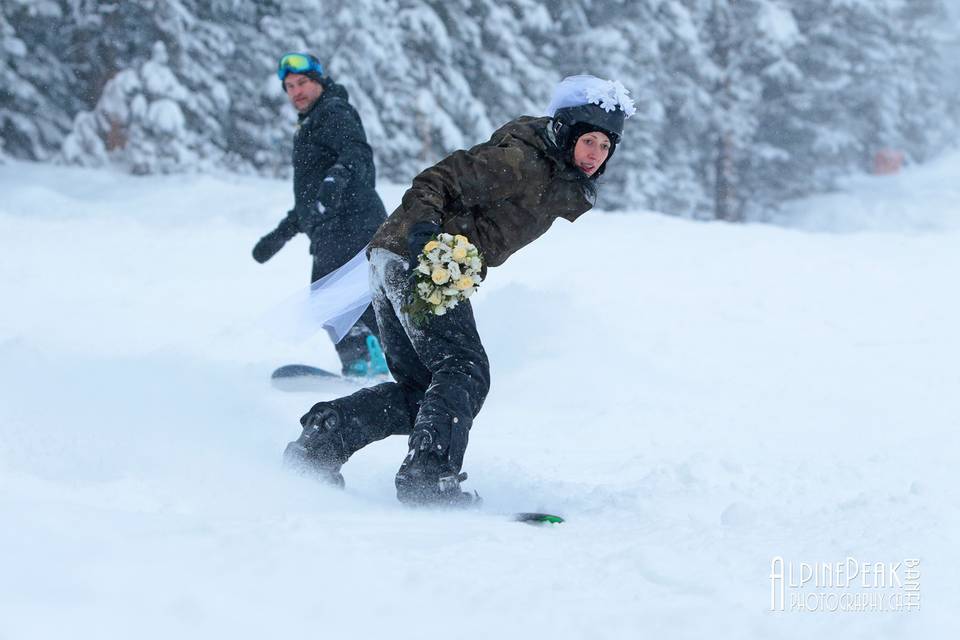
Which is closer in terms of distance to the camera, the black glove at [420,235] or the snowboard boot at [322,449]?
the black glove at [420,235]

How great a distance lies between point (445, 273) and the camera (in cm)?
343

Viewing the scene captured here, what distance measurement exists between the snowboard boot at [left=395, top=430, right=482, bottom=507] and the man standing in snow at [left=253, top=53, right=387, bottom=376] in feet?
9.10

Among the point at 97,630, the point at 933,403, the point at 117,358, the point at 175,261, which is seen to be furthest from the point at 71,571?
the point at 175,261

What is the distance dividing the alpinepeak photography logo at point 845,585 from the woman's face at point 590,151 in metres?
1.66

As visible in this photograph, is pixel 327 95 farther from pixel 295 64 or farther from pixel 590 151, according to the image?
pixel 590 151

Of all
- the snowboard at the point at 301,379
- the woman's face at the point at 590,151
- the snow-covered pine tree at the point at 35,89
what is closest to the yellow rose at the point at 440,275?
the woman's face at the point at 590,151

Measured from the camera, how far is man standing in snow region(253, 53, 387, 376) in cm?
604

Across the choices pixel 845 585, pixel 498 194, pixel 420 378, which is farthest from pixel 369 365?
pixel 845 585

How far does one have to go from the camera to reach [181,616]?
1986mm

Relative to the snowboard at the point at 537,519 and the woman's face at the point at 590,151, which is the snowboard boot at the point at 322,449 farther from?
the woman's face at the point at 590,151

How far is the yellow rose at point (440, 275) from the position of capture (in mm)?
3423

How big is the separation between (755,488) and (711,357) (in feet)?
9.51

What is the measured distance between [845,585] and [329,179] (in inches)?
165

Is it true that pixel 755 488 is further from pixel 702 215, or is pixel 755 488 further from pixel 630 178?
pixel 702 215
